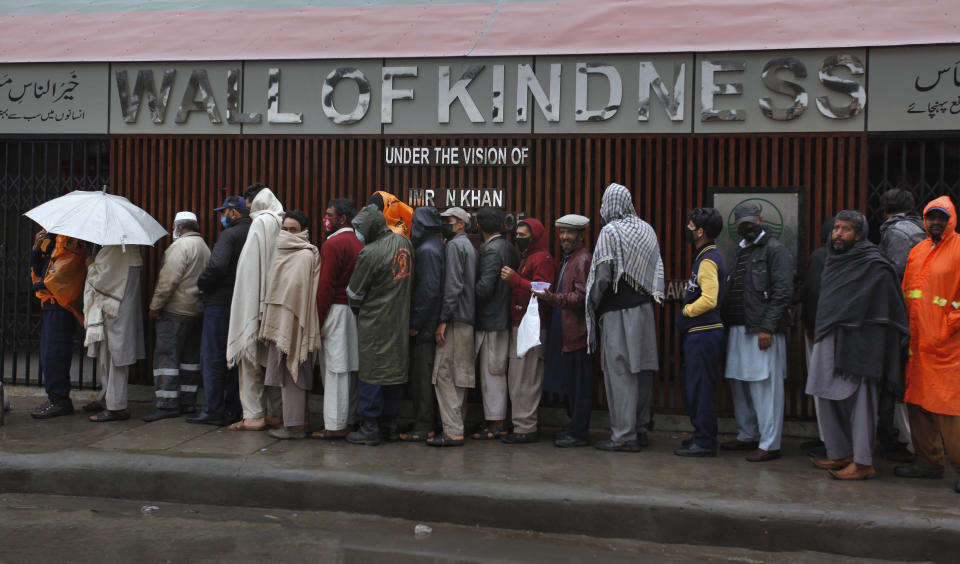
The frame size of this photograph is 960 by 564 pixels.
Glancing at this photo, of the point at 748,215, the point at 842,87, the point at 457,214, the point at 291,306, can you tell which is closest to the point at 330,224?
the point at 291,306

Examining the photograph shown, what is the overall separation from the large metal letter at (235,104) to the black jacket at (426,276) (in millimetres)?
2123

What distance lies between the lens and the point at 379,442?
6.68 m

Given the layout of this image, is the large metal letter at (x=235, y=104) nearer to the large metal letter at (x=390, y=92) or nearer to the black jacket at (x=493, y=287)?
the large metal letter at (x=390, y=92)

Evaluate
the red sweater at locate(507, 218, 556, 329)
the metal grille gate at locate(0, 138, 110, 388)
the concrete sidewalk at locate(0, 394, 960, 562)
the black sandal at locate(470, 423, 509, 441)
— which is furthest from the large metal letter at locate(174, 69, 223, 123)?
the black sandal at locate(470, 423, 509, 441)

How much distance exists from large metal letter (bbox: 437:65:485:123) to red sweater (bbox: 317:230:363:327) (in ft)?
5.03

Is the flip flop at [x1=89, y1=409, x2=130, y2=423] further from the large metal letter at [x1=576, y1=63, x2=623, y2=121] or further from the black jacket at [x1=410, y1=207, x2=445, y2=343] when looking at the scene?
the large metal letter at [x1=576, y1=63, x2=623, y2=121]

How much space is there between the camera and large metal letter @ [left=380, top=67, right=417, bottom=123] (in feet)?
25.2

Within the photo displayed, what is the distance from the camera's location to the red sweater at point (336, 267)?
6.71 metres

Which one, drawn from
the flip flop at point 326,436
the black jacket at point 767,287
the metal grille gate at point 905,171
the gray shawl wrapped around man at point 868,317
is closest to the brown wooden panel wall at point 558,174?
the metal grille gate at point 905,171

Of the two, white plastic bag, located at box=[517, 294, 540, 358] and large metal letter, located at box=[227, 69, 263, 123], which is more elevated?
large metal letter, located at box=[227, 69, 263, 123]

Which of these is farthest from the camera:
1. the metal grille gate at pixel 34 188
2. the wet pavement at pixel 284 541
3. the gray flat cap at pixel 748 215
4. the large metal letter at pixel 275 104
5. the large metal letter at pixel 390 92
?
the metal grille gate at pixel 34 188

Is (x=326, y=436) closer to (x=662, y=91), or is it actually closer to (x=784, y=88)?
(x=662, y=91)

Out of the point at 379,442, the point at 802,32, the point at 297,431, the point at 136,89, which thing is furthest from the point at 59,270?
the point at 802,32

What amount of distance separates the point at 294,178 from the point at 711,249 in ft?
12.4
